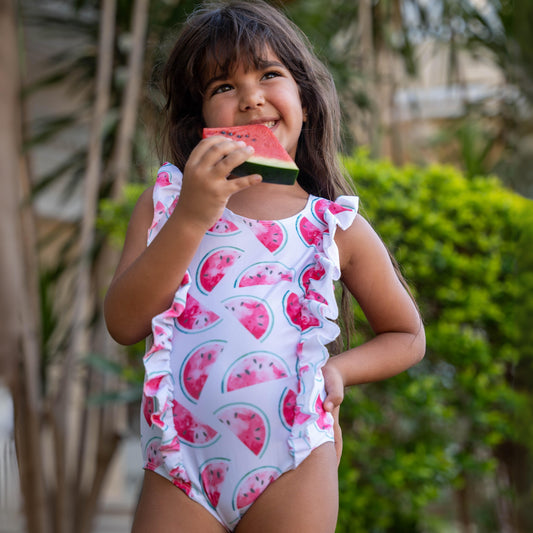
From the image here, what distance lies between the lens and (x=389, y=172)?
4.50 m

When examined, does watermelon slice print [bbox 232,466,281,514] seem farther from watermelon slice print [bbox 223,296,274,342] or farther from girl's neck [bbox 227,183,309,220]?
girl's neck [bbox 227,183,309,220]

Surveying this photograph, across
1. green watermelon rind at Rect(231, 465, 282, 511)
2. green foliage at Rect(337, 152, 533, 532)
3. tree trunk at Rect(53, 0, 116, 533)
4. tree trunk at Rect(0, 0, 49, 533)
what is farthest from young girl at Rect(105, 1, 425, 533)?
tree trunk at Rect(53, 0, 116, 533)

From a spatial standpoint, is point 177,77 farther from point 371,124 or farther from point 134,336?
point 371,124

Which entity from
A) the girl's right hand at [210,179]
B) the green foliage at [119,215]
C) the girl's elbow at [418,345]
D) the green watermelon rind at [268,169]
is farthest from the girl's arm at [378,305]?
the green foliage at [119,215]

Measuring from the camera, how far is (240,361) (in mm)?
1531

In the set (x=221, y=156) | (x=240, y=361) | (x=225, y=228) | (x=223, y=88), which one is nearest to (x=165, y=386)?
(x=240, y=361)

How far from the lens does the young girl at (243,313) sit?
145 centimetres

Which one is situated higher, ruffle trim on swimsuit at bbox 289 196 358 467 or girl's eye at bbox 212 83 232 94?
girl's eye at bbox 212 83 232 94

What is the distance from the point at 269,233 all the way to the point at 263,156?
219 mm

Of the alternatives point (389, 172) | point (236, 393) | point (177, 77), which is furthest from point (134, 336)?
point (389, 172)

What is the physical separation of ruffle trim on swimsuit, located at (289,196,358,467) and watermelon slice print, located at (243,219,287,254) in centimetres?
5

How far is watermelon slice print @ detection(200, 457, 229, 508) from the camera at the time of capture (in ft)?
4.81

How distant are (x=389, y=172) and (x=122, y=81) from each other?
7.74 ft

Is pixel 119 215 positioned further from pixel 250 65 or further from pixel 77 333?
pixel 250 65
